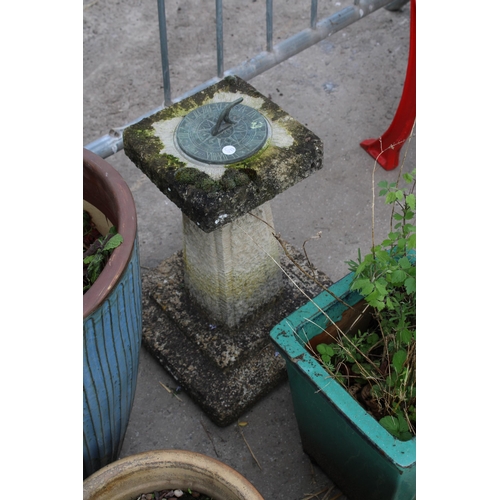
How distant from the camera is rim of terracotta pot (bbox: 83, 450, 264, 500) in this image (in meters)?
2.01

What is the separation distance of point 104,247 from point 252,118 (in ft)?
2.27

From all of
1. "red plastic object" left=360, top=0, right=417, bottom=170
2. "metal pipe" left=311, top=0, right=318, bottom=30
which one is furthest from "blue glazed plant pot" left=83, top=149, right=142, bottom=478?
"red plastic object" left=360, top=0, right=417, bottom=170

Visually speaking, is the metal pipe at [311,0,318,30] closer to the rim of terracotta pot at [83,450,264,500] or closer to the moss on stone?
the moss on stone

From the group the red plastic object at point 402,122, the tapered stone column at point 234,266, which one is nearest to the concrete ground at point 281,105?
the red plastic object at point 402,122

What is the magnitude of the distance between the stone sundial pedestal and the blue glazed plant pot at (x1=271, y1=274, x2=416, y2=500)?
31cm

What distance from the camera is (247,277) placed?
2.55m

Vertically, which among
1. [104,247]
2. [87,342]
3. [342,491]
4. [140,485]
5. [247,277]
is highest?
[104,247]

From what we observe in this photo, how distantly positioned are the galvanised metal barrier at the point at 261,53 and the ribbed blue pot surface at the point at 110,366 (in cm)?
75

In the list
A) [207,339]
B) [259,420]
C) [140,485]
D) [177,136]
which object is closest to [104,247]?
[177,136]

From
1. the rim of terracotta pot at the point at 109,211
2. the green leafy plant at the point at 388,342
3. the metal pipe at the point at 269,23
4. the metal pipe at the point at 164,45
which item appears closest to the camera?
the rim of terracotta pot at the point at 109,211

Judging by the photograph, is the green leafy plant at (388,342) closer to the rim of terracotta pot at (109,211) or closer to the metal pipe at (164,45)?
the rim of terracotta pot at (109,211)

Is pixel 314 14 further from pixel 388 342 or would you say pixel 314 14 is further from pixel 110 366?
pixel 110 366

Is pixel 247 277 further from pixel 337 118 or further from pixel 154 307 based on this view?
pixel 337 118

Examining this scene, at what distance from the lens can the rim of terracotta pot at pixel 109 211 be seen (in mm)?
1817
